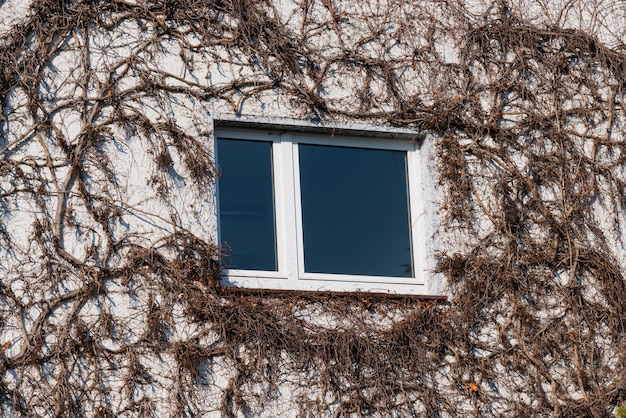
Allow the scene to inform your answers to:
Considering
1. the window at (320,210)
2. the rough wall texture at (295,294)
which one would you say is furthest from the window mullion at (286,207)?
the rough wall texture at (295,294)

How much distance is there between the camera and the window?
23.3 ft

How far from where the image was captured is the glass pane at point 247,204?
7070 millimetres

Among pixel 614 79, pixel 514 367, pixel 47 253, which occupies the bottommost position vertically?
pixel 514 367

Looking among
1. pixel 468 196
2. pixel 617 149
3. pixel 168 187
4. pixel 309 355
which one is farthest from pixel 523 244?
pixel 168 187

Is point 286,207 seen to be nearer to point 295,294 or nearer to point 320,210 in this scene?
point 320,210

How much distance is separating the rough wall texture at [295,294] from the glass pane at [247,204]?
0.71ft

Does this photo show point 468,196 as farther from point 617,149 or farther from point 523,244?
point 617,149

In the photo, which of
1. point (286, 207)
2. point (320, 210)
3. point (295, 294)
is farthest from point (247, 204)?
point (295, 294)

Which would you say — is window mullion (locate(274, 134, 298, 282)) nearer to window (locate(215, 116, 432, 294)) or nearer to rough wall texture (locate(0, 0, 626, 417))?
Answer: window (locate(215, 116, 432, 294))

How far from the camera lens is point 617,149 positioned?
7.91 meters

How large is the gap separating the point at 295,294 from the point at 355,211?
820 mm

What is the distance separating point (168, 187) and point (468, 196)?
184cm

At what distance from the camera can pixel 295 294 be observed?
22.6ft

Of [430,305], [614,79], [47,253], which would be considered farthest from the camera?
[614,79]
